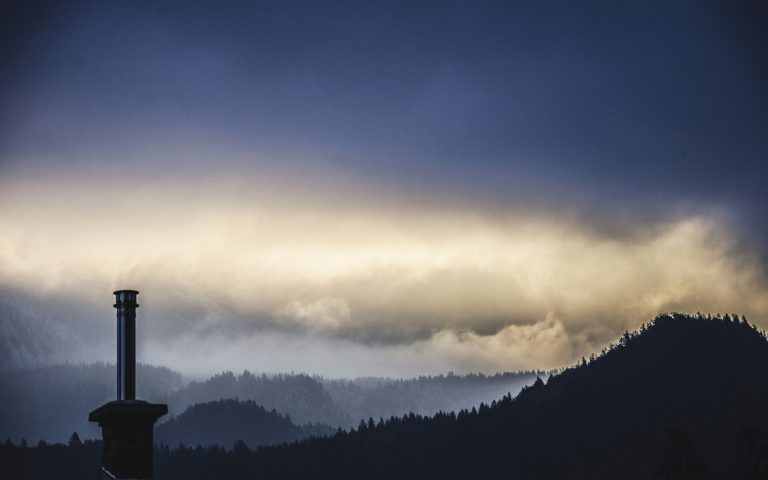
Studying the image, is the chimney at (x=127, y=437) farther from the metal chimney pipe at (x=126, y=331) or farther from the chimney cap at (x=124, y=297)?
the chimney cap at (x=124, y=297)

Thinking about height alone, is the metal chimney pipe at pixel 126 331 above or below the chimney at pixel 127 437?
above

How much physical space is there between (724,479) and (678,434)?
60.7 metres

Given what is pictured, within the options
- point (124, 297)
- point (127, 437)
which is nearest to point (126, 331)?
point (124, 297)

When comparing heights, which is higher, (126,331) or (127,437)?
(126,331)

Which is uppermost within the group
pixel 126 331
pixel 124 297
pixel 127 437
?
pixel 124 297

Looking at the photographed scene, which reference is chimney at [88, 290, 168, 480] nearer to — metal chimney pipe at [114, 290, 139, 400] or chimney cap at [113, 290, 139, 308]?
metal chimney pipe at [114, 290, 139, 400]

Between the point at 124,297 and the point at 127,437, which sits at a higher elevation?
the point at 124,297

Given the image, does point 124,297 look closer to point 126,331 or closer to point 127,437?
point 126,331

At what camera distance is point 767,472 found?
3226 inches

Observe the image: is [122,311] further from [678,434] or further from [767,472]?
[678,434]

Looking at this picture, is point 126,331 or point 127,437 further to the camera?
point 126,331

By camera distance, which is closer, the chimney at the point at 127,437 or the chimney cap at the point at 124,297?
the chimney at the point at 127,437

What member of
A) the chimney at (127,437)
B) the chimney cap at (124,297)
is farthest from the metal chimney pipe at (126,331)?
the chimney at (127,437)

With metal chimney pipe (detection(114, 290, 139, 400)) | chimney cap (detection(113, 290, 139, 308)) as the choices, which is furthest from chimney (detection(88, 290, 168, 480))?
chimney cap (detection(113, 290, 139, 308))
